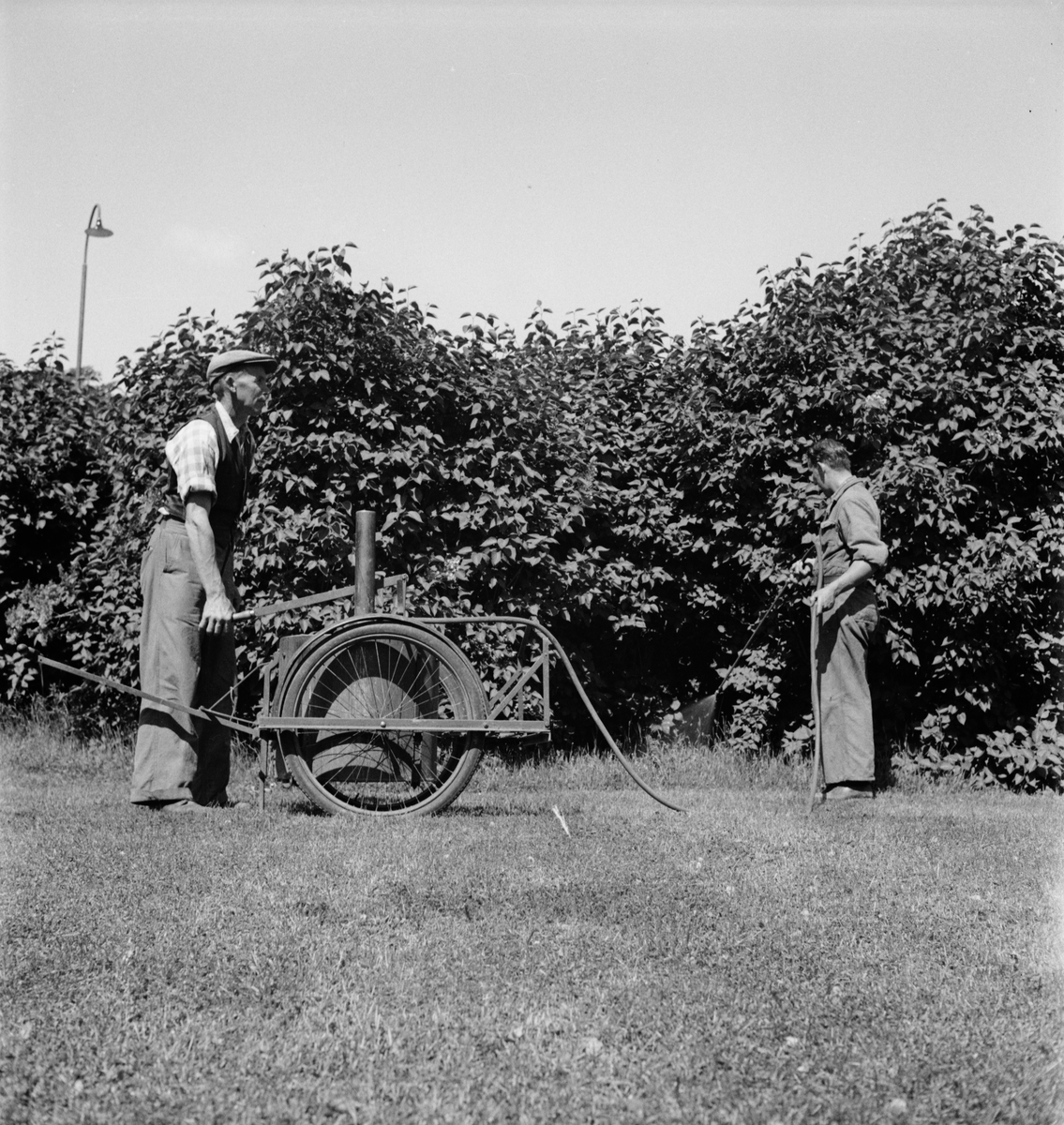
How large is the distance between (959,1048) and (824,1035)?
0.99 feet

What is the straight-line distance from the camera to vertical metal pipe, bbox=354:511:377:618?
5.86 metres

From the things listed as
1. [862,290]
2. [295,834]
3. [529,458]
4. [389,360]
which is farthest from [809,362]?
[295,834]

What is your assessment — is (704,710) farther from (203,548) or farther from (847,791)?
(203,548)

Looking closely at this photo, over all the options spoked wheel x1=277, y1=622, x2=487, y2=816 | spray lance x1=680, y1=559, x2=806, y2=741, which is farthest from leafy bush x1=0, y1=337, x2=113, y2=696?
spray lance x1=680, y1=559, x2=806, y2=741

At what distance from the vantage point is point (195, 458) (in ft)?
18.6

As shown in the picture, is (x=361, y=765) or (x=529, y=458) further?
(x=529, y=458)

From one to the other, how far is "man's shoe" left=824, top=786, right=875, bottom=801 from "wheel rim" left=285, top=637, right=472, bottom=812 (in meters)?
2.27

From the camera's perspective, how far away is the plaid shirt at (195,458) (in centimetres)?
566

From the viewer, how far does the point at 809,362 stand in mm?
8062

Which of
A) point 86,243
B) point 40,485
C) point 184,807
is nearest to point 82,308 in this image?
point 86,243

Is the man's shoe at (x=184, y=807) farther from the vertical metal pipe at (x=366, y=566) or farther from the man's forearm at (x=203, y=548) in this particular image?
the vertical metal pipe at (x=366, y=566)

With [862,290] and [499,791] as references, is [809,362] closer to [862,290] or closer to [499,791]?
[862,290]

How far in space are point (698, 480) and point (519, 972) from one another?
5401 mm

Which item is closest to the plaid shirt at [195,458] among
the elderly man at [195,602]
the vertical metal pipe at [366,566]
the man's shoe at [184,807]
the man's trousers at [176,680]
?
the elderly man at [195,602]
